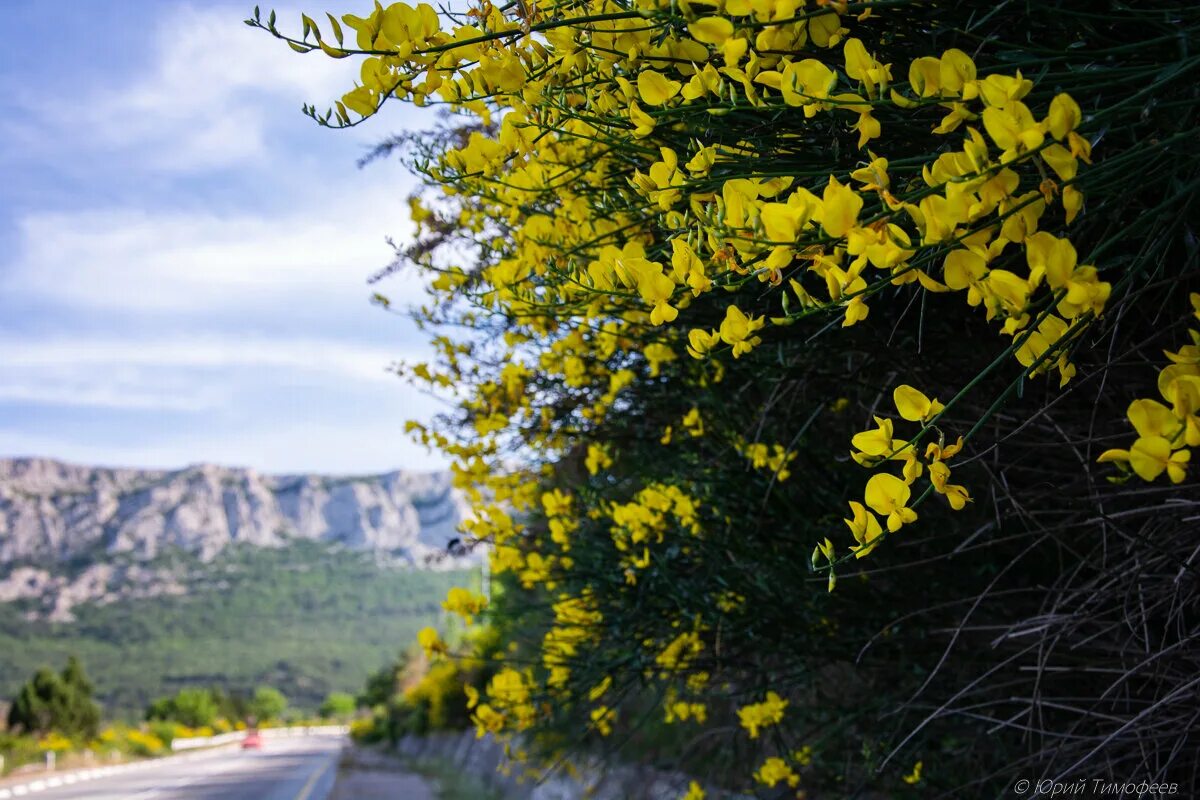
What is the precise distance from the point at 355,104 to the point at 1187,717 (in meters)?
1.97

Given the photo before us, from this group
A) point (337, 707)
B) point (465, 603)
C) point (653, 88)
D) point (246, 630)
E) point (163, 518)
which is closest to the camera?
point (653, 88)

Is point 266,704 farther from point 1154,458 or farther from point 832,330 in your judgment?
point 1154,458

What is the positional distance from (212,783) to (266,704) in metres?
57.2

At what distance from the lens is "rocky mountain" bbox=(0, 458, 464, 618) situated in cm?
9425

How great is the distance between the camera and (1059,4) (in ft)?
4.13

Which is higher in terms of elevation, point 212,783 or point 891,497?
point 891,497

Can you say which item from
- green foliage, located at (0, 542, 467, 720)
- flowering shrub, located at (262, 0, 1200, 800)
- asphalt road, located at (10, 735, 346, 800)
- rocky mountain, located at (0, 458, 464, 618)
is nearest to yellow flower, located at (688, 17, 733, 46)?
flowering shrub, located at (262, 0, 1200, 800)

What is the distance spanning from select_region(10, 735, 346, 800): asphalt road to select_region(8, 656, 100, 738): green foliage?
7.77 metres

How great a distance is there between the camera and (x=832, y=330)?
2270 mm

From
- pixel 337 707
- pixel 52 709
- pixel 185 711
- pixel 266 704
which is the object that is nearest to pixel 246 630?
pixel 337 707

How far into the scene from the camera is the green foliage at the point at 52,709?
29844 mm

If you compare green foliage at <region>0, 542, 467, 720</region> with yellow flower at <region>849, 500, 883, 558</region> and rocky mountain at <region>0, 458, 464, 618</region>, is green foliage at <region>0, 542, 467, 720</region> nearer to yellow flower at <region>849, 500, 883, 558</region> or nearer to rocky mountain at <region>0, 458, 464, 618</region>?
rocky mountain at <region>0, 458, 464, 618</region>

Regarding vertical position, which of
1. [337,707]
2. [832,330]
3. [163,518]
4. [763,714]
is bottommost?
[337,707]

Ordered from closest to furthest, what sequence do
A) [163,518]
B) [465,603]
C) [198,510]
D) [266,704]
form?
[465,603] → [266,704] → [163,518] → [198,510]
